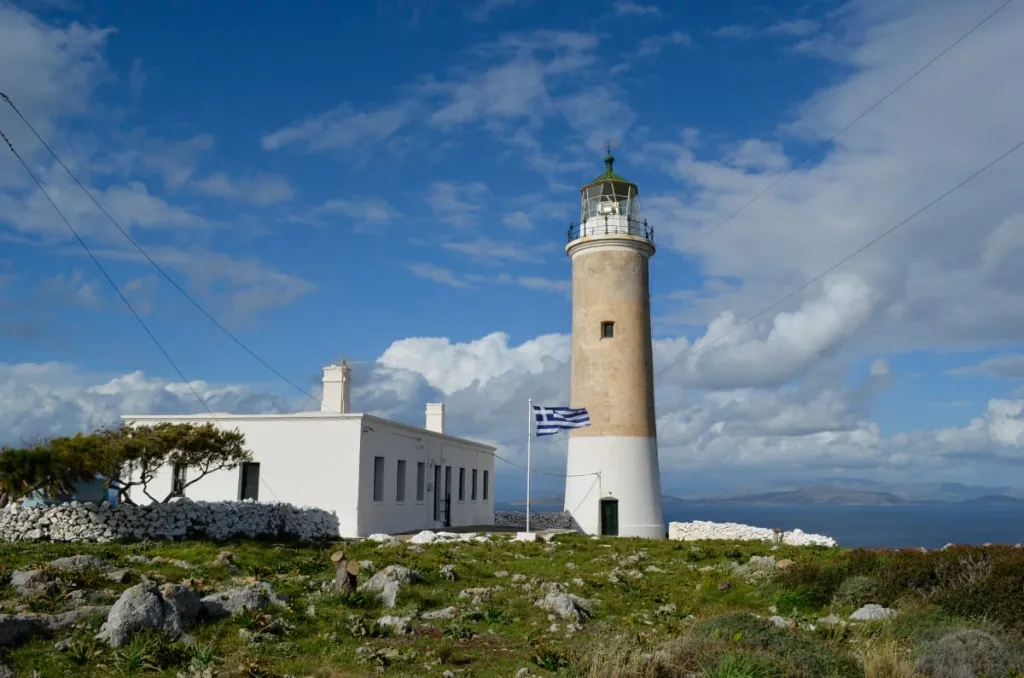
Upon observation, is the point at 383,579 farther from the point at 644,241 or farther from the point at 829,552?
the point at 644,241

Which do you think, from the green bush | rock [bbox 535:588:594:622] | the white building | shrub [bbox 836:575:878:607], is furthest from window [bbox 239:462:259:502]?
the green bush

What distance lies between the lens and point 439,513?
32719mm

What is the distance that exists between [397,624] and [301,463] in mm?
15895

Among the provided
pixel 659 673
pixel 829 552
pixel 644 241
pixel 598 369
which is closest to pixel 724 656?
pixel 659 673

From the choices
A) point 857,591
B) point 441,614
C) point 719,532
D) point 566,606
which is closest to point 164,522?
point 441,614

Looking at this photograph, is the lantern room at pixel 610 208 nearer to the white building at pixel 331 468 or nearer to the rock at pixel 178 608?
the white building at pixel 331 468

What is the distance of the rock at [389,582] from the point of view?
44.1ft

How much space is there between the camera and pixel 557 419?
2788cm

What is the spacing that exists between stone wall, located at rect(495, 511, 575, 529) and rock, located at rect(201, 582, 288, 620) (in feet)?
59.8

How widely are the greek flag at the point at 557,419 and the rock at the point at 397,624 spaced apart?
624 inches

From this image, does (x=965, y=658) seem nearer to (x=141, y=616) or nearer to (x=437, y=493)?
(x=141, y=616)

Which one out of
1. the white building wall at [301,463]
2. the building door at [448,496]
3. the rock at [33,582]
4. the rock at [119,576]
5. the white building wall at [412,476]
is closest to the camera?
the rock at [33,582]

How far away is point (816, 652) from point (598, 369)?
20.1m

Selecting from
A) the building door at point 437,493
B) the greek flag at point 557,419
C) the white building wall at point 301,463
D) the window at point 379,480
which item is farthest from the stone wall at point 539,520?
the white building wall at point 301,463
